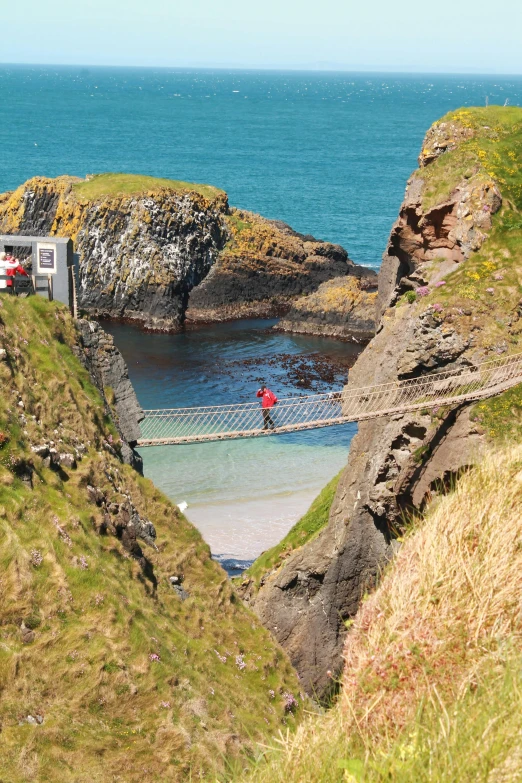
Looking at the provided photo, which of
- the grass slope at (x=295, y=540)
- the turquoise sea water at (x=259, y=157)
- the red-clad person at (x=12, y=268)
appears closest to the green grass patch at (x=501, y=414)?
the grass slope at (x=295, y=540)

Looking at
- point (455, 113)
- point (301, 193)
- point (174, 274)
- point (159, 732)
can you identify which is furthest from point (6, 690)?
point (301, 193)

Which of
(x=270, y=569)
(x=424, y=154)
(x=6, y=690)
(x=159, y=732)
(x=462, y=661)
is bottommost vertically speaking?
(x=270, y=569)

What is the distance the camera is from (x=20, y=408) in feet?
52.7

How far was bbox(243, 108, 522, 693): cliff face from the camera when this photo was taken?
74.1ft

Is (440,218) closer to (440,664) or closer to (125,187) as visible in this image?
(440,664)

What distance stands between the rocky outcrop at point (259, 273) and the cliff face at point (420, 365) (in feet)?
112

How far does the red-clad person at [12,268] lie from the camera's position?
18.9m

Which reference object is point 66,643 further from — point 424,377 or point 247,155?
point 247,155

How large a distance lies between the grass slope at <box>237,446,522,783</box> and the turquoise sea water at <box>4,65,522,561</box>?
871 inches

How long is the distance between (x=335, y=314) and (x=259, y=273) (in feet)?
25.9

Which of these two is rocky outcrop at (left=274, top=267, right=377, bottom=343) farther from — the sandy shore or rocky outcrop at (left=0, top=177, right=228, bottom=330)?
the sandy shore

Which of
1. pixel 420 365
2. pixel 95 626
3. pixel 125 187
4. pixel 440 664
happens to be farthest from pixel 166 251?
pixel 440 664

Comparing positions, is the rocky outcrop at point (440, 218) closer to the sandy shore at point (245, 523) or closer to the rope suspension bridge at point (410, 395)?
the rope suspension bridge at point (410, 395)

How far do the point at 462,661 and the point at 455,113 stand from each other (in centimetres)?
2415
